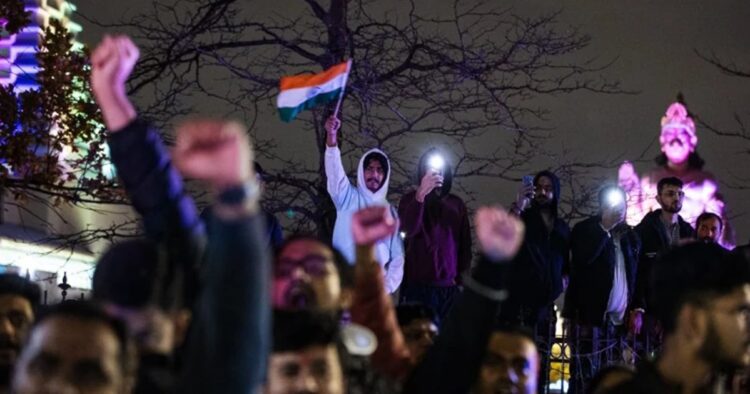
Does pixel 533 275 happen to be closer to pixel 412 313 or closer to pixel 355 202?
pixel 355 202

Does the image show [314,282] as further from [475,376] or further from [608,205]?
[608,205]

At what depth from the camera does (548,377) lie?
10.5 metres

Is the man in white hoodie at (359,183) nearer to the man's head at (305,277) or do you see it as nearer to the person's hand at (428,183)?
the person's hand at (428,183)

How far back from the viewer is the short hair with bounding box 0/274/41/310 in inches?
189

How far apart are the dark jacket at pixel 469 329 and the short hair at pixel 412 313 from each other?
1.55m

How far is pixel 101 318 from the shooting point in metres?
3.14

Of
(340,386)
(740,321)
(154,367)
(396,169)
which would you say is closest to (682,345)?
(740,321)

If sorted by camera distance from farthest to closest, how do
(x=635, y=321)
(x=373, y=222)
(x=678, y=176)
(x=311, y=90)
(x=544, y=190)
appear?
(x=678, y=176), (x=635, y=321), (x=544, y=190), (x=311, y=90), (x=373, y=222)

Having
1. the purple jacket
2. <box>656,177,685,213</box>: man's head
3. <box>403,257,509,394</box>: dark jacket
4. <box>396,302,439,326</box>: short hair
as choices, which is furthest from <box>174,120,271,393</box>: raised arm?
<box>656,177,685,213</box>: man's head

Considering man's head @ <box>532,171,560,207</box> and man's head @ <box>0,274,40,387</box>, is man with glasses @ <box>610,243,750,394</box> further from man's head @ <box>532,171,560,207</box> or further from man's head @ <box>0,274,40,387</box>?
man's head @ <box>532,171,560,207</box>

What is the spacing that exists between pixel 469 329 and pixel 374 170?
5621 mm

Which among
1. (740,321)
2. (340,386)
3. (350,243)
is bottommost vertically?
(340,386)

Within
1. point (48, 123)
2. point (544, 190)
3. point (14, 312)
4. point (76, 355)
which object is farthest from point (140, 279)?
point (48, 123)

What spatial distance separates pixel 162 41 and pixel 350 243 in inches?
232
